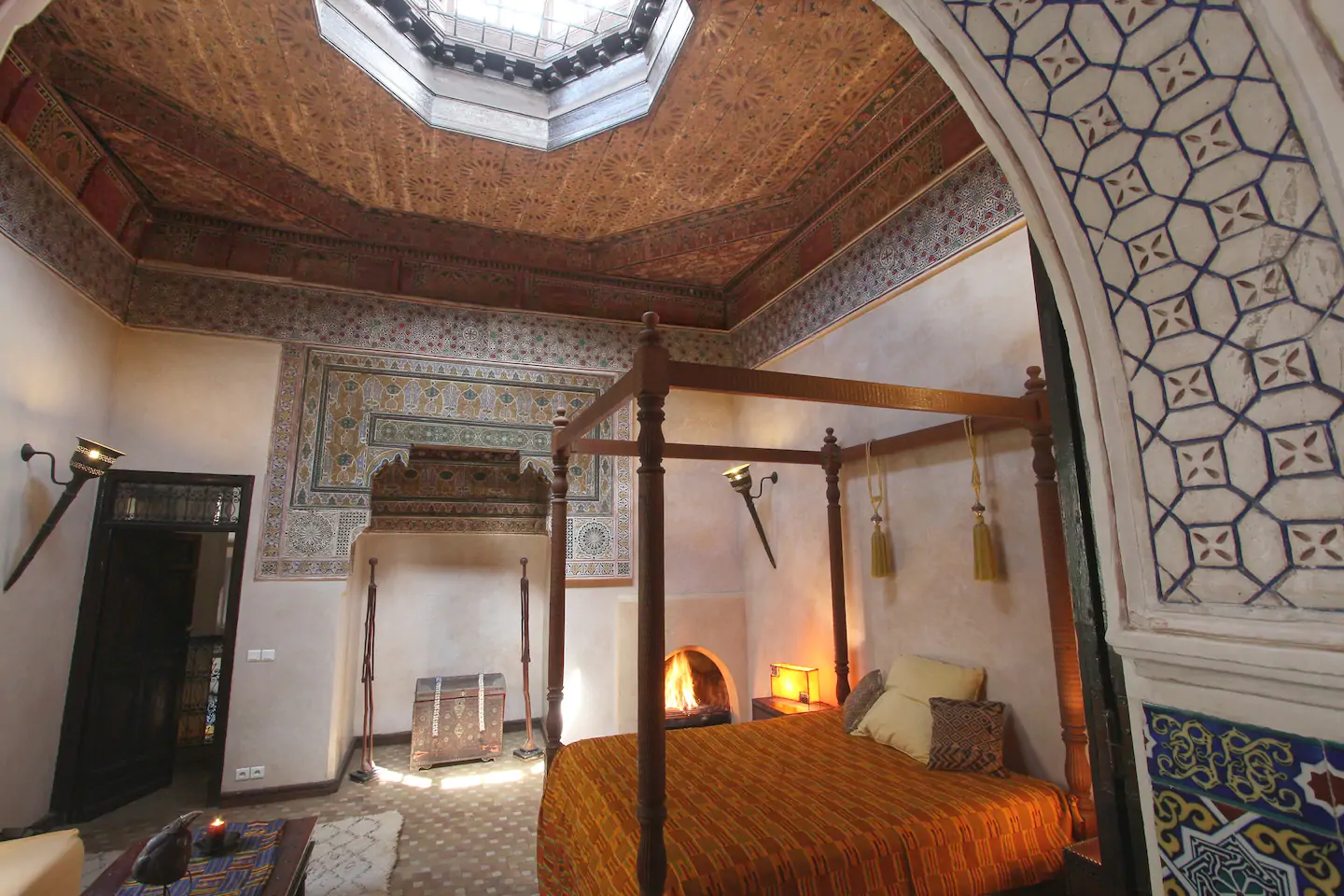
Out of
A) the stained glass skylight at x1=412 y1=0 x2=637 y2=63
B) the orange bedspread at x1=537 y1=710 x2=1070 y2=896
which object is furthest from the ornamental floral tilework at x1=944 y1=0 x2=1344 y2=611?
the stained glass skylight at x1=412 y1=0 x2=637 y2=63

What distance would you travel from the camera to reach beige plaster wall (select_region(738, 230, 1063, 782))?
9.98 ft

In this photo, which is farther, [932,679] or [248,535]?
[248,535]

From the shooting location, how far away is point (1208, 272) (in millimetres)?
755

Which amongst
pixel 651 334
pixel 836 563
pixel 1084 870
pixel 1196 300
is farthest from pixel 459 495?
pixel 1196 300

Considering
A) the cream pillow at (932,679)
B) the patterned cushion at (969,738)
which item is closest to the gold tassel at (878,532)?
the cream pillow at (932,679)

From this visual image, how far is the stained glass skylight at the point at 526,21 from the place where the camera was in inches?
135

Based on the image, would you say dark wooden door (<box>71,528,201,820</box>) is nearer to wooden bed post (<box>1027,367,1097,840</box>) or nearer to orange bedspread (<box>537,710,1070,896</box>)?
orange bedspread (<box>537,710,1070,896</box>)

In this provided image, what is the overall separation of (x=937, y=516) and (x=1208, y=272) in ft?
9.82

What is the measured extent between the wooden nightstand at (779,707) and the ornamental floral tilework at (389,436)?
4.87 feet

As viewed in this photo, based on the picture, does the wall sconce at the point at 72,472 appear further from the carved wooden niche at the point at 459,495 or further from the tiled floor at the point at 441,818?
the carved wooden niche at the point at 459,495

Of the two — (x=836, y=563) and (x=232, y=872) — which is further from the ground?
(x=836, y=563)

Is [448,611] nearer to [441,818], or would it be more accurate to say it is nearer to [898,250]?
[441,818]

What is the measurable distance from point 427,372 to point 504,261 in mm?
1091

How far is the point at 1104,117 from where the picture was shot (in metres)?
0.84
